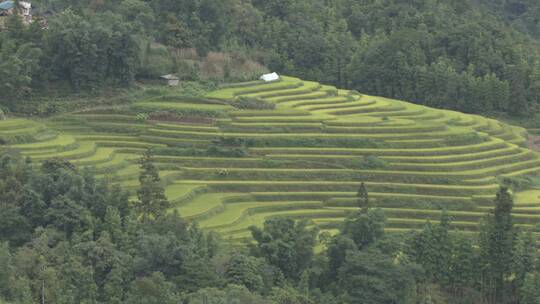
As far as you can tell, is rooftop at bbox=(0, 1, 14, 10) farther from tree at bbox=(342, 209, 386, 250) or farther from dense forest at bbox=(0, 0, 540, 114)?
tree at bbox=(342, 209, 386, 250)

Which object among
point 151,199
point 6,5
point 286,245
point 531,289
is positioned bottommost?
point 531,289

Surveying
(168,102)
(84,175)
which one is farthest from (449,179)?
(84,175)

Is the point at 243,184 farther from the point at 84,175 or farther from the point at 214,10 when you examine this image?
the point at 214,10

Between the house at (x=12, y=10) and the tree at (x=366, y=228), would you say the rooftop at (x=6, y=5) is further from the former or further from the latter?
the tree at (x=366, y=228)

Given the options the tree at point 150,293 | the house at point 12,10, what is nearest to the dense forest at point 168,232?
the tree at point 150,293

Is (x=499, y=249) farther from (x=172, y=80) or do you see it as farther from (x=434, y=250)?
(x=172, y=80)

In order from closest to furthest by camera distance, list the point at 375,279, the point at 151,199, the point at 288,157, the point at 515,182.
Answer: the point at 375,279
the point at 151,199
the point at 288,157
the point at 515,182

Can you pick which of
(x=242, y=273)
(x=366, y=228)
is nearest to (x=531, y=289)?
(x=366, y=228)
